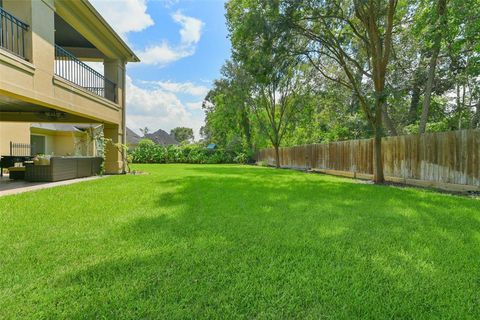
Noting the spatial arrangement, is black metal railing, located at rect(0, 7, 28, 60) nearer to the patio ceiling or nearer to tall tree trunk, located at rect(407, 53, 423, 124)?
the patio ceiling

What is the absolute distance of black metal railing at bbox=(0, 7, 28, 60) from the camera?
6.16 metres

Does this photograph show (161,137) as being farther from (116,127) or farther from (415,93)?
(415,93)

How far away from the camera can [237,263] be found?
247 cm

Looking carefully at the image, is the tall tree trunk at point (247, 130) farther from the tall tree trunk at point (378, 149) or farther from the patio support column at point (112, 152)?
the tall tree trunk at point (378, 149)

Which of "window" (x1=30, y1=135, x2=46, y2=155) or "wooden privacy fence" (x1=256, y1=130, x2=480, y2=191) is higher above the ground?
"window" (x1=30, y1=135, x2=46, y2=155)

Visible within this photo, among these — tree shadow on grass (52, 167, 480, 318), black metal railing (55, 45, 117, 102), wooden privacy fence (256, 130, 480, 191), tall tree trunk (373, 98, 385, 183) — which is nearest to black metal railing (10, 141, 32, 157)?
black metal railing (55, 45, 117, 102)

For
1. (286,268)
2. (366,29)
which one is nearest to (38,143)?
(366,29)

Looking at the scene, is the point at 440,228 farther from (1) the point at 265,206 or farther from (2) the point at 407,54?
(2) the point at 407,54

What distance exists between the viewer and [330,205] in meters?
5.12

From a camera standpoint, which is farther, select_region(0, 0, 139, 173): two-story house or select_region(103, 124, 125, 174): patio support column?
select_region(103, 124, 125, 174): patio support column

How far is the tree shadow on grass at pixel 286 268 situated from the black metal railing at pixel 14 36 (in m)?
5.62

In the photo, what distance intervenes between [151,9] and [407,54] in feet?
40.4

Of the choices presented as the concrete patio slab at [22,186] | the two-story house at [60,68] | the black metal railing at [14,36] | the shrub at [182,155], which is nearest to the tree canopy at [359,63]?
the two-story house at [60,68]

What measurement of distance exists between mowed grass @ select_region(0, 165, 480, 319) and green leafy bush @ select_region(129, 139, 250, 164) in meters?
22.0
